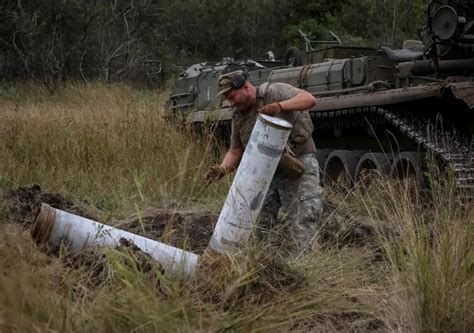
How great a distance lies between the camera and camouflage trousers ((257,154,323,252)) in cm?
612

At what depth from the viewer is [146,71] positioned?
26.2 m

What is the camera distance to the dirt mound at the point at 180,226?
6.29 m

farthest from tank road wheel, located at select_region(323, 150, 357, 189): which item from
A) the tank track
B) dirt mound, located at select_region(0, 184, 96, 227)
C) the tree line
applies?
the tree line

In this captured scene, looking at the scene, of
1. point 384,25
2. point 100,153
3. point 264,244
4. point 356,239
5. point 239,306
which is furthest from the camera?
point 384,25

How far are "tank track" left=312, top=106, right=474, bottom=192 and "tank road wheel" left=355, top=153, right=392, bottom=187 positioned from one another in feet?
1.25

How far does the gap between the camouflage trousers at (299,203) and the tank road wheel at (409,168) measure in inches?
87.7

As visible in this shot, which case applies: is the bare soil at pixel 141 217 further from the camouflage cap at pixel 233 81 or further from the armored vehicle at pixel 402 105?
the armored vehicle at pixel 402 105

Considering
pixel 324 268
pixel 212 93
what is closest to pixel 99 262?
pixel 324 268

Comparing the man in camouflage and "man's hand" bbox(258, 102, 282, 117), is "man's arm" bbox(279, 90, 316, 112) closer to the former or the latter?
→ the man in camouflage

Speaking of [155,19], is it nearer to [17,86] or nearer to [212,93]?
[17,86]

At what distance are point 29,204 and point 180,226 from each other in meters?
1.24

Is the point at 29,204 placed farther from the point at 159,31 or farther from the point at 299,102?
the point at 159,31

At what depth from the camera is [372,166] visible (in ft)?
31.0

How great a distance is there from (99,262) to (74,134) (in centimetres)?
564
